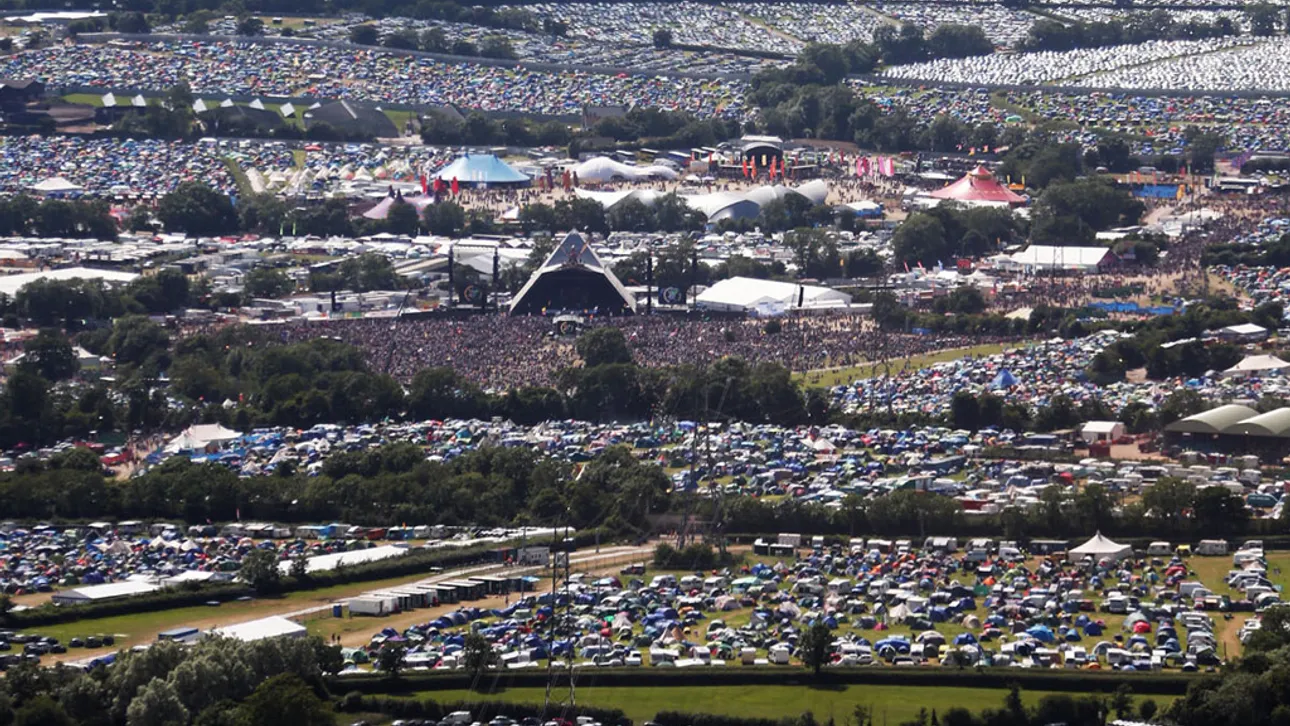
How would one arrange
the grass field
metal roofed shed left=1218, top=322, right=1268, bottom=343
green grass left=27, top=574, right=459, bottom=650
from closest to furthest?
green grass left=27, top=574, right=459, bottom=650
the grass field
metal roofed shed left=1218, top=322, right=1268, bottom=343

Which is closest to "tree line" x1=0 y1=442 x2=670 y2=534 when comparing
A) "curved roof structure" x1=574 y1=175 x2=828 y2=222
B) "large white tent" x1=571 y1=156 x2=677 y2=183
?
"curved roof structure" x1=574 y1=175 x2=828 y2=222

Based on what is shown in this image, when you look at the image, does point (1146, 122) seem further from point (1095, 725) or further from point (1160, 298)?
point (1095, 725)

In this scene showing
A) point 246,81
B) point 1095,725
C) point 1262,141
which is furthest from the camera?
point 246,81

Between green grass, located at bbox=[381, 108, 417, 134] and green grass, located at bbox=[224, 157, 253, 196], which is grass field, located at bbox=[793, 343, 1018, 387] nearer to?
green grass, located at bbox=[224, 157, 253, 196]

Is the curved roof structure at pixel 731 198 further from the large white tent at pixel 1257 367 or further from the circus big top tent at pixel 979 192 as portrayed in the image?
the large white tent at pixel 1257 367

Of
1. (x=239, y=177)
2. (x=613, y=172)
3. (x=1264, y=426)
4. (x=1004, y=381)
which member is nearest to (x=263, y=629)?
(x=1264, y=426)

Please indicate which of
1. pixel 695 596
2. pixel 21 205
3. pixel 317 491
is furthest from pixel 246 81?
pixel 695 596
